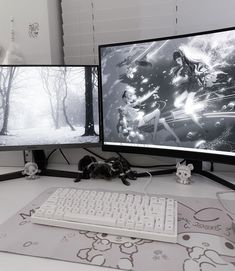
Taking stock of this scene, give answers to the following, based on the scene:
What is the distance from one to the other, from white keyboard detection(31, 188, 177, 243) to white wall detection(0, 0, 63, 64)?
723mm

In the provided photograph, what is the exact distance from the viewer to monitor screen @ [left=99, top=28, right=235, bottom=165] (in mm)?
787

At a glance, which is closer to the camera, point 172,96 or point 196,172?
point 172,96

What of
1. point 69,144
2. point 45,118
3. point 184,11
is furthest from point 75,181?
point 184,11

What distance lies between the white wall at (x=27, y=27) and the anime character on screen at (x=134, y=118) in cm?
46

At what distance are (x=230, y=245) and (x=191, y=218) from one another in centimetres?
13

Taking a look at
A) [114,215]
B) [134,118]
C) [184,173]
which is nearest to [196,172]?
[184,173]

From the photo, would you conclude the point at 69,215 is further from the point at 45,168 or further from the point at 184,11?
the point at 184,11

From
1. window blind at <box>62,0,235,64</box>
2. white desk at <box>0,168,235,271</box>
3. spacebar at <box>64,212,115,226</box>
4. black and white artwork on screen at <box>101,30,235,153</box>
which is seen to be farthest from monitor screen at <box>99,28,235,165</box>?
spacebar at <box>64,212,115,226</box>

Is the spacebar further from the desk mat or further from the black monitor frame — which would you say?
the black monitor frame

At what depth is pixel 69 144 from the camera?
40.1 inches

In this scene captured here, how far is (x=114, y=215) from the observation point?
63 centimetres

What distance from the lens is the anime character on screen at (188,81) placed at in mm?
817

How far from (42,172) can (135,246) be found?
631mm

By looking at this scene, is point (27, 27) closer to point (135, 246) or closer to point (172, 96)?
point (172, 96)
